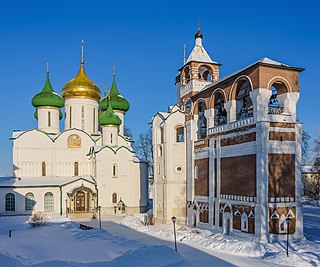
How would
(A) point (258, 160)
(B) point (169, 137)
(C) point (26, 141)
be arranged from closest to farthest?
(A) point (258, 160) → (B) point (169, 137) → (C) point (26, 141)

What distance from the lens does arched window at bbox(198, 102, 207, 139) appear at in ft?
Answer: 74.6

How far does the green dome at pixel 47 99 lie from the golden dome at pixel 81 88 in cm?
151

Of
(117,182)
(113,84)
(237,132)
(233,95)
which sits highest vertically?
(113,84)

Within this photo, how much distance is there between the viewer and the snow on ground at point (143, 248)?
13047 mm

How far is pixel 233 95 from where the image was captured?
61.2 ft

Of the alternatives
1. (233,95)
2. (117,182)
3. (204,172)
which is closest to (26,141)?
(117,182)

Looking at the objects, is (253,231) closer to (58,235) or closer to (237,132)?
(237,132)

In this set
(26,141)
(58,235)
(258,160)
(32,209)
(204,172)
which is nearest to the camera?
(258,160)

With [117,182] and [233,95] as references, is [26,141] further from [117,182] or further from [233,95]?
[233,95]

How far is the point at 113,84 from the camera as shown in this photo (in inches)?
1394

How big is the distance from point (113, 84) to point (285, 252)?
25584mm

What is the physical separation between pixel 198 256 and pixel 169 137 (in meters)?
10.3

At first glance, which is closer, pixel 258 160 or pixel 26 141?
pixel 258 160

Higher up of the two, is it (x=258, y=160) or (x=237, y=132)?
(x=237, y=132)
